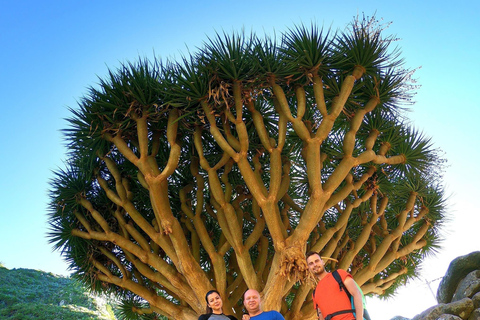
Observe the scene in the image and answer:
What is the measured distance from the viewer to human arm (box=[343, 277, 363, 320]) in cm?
278

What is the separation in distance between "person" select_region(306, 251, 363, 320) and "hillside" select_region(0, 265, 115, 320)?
14.6m

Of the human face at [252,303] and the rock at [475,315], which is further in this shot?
the rock at [475,315]

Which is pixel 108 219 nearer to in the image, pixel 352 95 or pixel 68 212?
pixel 68 212

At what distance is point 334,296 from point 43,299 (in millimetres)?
18296

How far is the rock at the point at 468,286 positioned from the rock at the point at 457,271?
0.24m

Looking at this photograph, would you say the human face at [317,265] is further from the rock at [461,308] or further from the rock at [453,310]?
the rock at [461,308]

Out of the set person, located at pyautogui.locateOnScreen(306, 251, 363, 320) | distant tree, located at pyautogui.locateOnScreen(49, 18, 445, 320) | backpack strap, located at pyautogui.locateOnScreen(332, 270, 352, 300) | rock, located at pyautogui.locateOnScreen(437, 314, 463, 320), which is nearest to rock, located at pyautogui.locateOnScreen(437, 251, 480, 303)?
distant tree, located at pyautogui.locateOnScreen(49, 18, 445, 320)

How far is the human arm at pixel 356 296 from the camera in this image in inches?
110

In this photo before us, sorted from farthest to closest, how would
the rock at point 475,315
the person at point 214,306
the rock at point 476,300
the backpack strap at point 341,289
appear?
1. the rock at point 476,300
2. the rock at point 475,315
3. the person at point 214,306
4. the backpack strap at point 341,289

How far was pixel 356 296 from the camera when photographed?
2861mm

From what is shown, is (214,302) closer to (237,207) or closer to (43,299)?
(237,207)

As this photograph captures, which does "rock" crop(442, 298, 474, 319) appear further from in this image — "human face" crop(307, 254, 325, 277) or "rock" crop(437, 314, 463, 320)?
"human face" crop(307, 254, 325, 277)

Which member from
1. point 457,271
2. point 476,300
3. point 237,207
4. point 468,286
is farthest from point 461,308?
point 237,207

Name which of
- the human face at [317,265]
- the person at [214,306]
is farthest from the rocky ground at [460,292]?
the person at [214,306]
